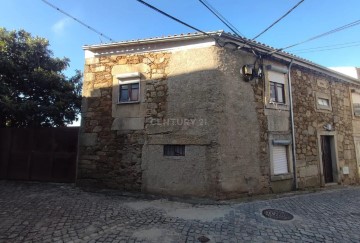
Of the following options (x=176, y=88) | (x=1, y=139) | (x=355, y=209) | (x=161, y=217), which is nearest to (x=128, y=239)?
(x=161, y=217)

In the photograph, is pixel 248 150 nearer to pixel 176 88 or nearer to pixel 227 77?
pixel 227 77

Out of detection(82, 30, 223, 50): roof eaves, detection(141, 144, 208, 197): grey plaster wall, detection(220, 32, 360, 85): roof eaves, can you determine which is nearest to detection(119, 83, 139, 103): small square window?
detection(82, 30, 223, 50): roof eaves

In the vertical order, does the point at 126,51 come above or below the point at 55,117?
above

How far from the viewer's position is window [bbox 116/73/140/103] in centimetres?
818

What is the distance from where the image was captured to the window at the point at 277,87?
8.81 metres

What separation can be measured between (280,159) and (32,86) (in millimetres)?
9450

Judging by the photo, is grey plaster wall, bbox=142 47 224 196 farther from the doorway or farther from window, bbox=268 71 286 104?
the doorway

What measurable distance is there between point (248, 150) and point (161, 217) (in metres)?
3.45

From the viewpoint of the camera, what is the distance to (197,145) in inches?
285

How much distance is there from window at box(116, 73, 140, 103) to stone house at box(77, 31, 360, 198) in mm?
33

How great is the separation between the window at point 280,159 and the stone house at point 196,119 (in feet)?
0.11

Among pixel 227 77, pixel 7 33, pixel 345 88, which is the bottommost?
pixel 227 77

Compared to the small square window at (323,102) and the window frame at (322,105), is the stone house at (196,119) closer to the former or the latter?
the window frame at (322,105)

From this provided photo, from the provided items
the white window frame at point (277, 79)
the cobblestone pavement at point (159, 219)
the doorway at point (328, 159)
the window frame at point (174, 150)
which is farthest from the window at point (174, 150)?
the doorway at point (328, 159)
